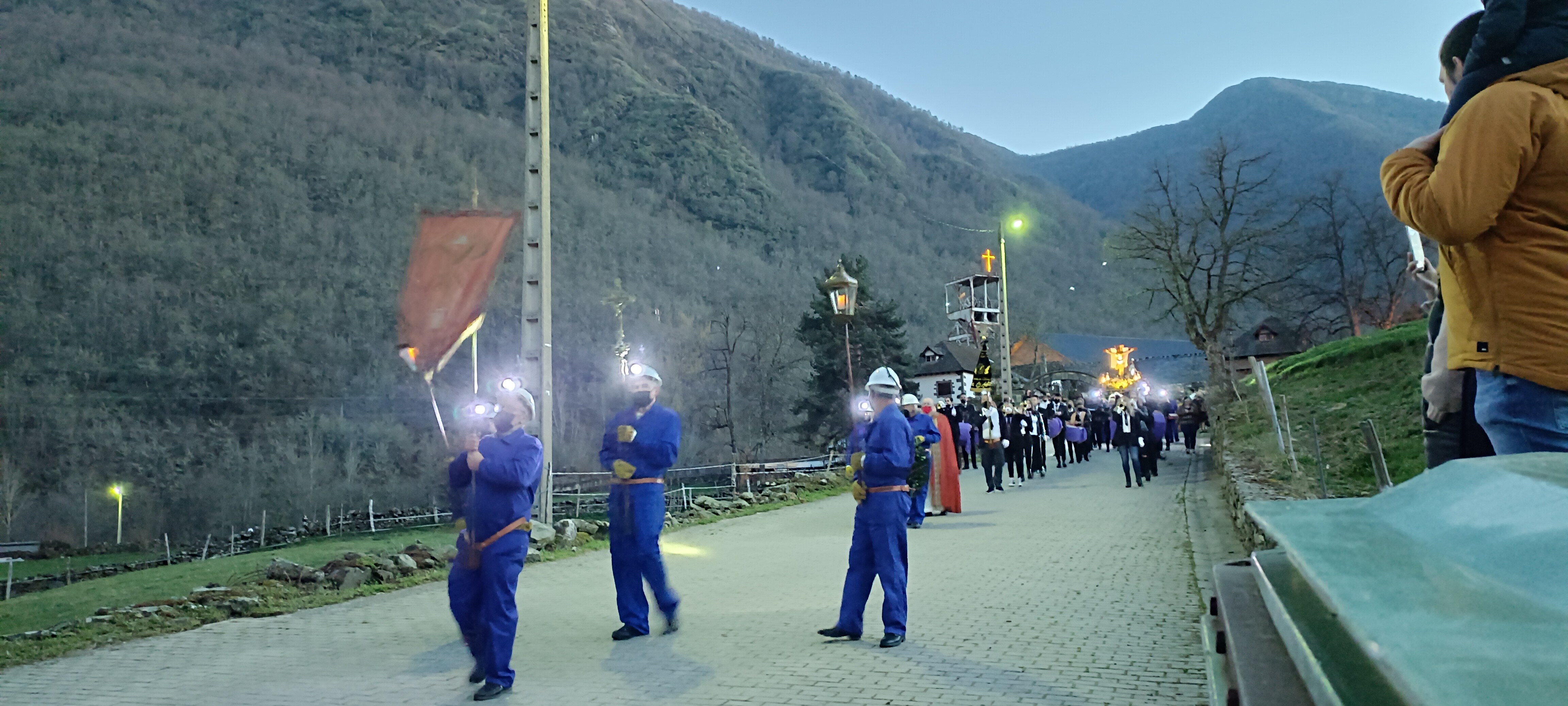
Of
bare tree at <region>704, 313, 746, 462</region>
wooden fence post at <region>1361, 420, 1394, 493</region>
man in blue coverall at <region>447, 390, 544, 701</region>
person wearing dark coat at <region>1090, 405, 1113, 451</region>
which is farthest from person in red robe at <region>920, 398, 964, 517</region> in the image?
bare tree at <region>704, 313, 746, 462</region>

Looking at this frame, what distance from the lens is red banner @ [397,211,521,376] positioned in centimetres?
890

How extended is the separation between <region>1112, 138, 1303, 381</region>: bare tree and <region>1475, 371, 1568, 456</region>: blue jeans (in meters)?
37.1

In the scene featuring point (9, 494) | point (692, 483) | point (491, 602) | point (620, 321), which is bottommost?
point (692, 483)

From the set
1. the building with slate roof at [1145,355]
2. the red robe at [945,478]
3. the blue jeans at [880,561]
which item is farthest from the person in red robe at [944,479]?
the building with slate roof at [1145,355]

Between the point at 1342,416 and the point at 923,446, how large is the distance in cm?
837

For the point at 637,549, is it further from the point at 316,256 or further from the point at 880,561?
the point at 316,256

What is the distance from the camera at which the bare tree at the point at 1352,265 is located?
54.5 m

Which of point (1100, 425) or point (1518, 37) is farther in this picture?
point (1100, 425)

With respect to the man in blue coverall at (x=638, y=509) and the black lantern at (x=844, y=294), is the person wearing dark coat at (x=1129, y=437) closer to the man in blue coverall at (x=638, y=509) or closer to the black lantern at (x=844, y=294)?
the black lantern at (x=844, y=294)

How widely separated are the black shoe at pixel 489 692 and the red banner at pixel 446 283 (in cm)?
403

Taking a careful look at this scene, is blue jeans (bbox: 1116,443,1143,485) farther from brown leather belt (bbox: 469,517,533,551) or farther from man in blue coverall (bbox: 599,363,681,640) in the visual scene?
brown leather belt (bbox: 469,517,533,551)

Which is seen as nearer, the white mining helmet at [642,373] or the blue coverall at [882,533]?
the blue coverall at [882,533]

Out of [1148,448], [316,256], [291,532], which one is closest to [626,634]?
[1148,448]

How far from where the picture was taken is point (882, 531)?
6.43m
